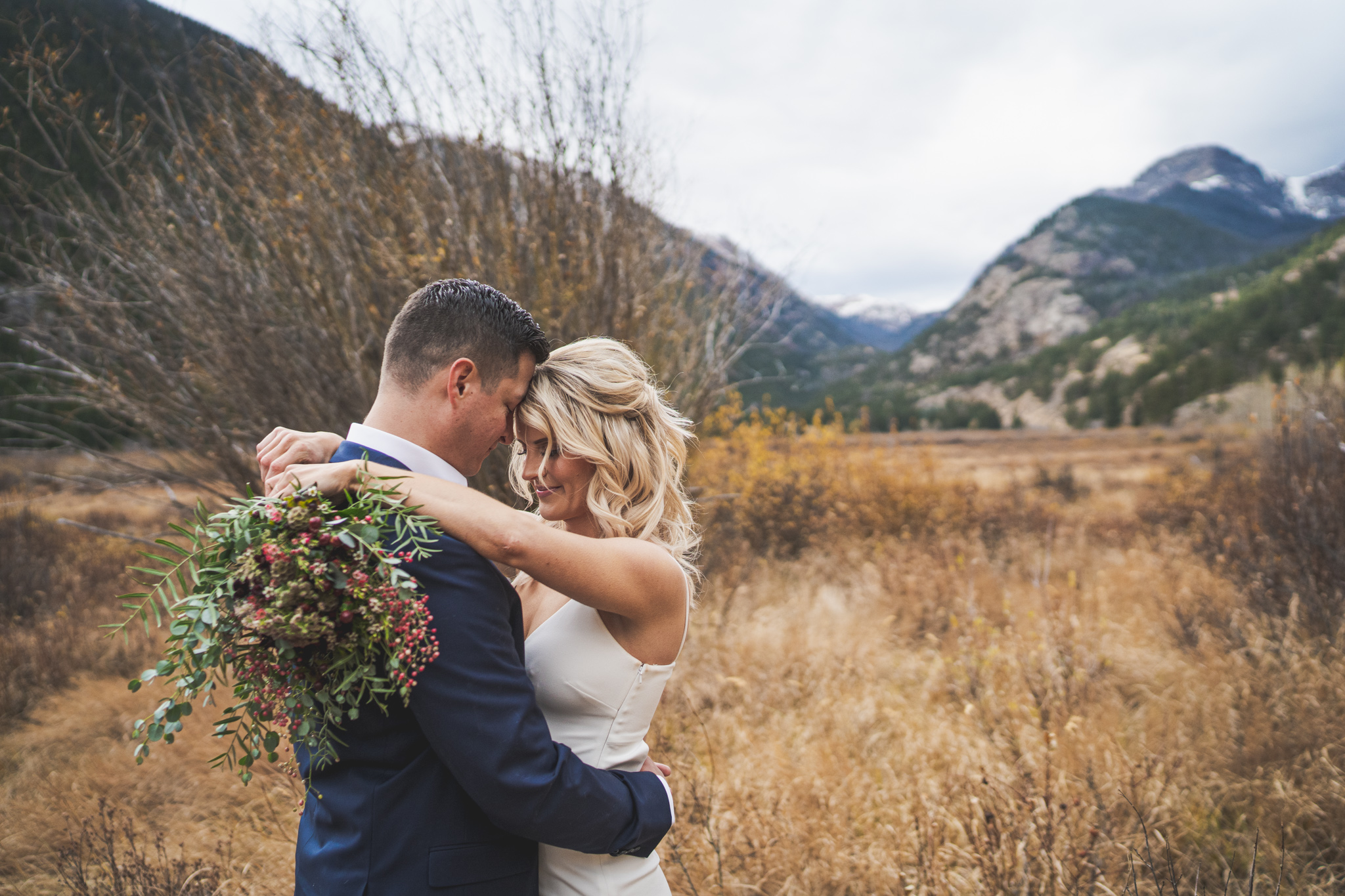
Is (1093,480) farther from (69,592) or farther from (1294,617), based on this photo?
(69,592)

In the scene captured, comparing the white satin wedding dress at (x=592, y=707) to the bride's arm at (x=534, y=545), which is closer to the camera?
the bride's arm at (x=534, y=545)

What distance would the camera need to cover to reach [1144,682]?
5266mm

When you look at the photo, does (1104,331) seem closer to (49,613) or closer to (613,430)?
(49,613)

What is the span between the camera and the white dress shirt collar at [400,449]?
1496 millimetres

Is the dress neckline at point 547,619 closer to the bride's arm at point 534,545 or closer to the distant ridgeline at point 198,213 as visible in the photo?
the bride's arm at point 534,545

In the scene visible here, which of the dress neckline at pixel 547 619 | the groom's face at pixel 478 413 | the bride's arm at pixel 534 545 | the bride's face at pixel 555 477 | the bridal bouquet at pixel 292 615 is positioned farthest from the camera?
the bride's face at pixel 555 477

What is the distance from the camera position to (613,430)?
185 cm

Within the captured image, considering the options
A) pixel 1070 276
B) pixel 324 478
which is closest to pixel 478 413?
pixel 324 478

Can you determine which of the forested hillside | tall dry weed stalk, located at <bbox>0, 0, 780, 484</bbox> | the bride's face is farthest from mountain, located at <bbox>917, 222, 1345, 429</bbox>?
the bride's face

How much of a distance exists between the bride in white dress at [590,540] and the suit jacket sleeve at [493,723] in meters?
0.09

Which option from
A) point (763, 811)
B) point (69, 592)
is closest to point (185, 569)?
point (763, 811)

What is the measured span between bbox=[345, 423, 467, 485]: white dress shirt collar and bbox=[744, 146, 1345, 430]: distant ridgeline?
16.3 m

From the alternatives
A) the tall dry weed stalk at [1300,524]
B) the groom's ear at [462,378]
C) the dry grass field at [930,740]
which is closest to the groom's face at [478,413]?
the groom's ear at [462,378]

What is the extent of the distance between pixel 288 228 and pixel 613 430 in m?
3.46
